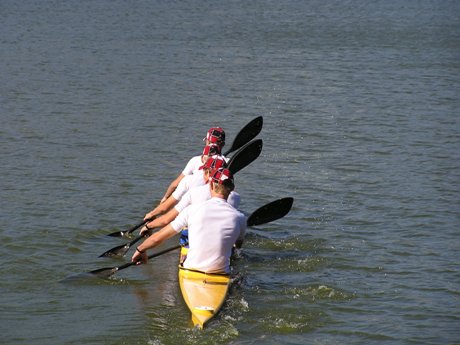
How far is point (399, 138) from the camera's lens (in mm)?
23062

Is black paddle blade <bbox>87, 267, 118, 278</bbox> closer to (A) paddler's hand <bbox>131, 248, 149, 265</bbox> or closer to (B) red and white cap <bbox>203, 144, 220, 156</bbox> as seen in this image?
(A) paddler's hand <bbox>131, 248, 149, 265</bbox>

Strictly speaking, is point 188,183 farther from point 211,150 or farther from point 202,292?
point 202,292

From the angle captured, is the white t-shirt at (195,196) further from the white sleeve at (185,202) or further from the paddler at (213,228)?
the paddler at (213,228)

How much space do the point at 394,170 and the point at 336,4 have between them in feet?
128

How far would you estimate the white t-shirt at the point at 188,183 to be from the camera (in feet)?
43.5

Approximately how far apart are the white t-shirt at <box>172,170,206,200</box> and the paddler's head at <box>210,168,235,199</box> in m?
2.04

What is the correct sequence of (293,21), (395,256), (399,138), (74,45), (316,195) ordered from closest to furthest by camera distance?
(395,256) → (316,195) → (399,138) → (74,45) → (293,21)

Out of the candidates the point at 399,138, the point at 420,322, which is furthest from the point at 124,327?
the point at 399,138

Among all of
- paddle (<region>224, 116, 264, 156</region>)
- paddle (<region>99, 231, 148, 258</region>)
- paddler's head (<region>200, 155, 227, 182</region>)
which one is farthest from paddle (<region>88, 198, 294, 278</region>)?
paddle (<region>224, 116, 264, 156</region>)

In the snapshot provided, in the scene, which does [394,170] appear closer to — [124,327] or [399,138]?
[399,138]

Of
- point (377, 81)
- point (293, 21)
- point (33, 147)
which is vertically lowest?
point (33, 147)

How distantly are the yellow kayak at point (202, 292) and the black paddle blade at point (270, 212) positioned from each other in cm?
291

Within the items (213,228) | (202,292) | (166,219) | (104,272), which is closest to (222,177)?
(213,228)

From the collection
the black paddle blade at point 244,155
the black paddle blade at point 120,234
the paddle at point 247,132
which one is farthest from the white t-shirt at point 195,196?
the paddle at point 247,132
